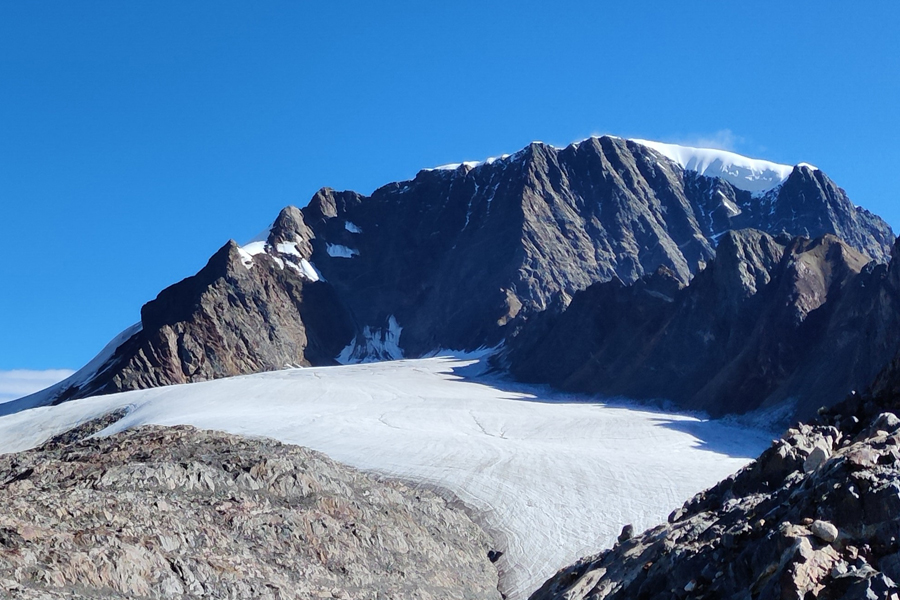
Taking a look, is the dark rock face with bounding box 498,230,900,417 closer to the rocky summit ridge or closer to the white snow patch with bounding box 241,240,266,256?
the rocky summit ridge

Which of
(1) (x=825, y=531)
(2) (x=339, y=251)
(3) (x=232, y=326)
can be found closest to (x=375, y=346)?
(2) (x=339, y=251)

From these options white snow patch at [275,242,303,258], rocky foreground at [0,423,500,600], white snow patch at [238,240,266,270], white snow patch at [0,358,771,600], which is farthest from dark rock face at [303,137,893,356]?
rocky foreground at [0,423,500,600]

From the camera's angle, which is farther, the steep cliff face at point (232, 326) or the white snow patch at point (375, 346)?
the white snow patch at point (375, 346)

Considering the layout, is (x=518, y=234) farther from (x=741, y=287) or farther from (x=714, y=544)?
(x=714, y=544)

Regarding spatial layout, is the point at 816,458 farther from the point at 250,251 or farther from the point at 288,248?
the point at 288,248

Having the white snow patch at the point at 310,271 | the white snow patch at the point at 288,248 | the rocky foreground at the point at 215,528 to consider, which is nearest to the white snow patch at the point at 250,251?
the white snow patch at the point at 288,248

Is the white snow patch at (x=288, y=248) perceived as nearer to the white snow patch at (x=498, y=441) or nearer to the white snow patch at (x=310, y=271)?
the white snow patch at (x=310, y=271)

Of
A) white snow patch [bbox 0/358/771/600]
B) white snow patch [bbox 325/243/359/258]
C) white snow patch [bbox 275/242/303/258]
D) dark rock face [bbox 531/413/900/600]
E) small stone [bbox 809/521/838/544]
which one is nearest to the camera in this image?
dark rock face [bbox 531/413/900/600]
